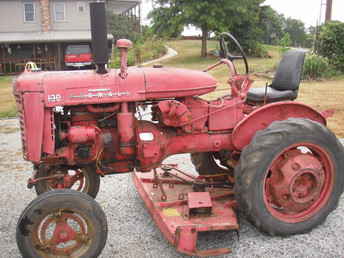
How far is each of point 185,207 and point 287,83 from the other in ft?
5.00

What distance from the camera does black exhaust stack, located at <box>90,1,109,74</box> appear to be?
2.92 metres

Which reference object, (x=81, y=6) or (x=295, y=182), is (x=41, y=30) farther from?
(x=295, y=182)

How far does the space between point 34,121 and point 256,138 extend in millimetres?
1701

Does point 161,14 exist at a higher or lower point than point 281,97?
higher

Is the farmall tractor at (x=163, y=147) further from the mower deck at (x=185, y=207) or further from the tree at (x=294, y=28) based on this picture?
the tree at (x=294, y=28)

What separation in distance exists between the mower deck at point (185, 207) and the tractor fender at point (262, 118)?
0.52 metres

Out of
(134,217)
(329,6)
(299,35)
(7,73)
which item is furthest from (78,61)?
(299,35)

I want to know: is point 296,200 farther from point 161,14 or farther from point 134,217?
point 161,14

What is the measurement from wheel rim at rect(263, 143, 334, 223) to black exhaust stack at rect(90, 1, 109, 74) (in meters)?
1.59

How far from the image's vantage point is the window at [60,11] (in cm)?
2528

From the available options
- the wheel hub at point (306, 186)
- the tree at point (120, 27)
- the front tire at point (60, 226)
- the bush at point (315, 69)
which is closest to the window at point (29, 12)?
the tree at point (120, 27)

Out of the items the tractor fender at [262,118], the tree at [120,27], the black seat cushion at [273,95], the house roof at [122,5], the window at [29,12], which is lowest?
the tractor fender at [262,118]

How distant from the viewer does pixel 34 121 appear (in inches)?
118

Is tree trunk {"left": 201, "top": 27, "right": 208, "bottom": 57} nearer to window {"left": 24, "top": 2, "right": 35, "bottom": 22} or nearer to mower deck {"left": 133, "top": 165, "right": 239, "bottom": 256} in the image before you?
window {"left": 24, "top": 2, "right": 35, "bottom": 22}
